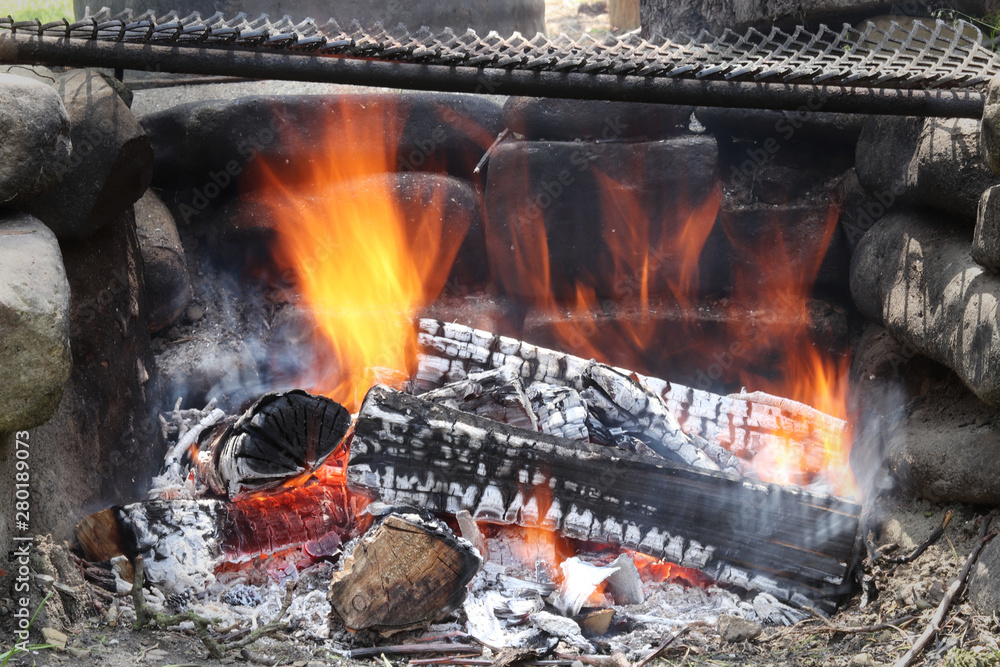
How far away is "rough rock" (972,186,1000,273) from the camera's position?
2.41 meters

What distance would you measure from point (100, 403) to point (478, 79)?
1922mm

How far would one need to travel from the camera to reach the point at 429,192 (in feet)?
13.5

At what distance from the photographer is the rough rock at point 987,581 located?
2.23 metres

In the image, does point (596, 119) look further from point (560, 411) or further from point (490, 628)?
point (490, 628)

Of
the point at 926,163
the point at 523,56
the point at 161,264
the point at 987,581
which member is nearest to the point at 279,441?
the point at 161,264

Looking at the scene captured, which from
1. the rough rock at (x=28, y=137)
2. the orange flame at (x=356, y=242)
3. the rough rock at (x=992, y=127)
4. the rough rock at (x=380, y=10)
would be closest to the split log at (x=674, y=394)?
the orange flame at (x=356, y=242)

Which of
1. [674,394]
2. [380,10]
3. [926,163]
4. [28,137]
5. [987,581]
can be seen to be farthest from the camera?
[380,10]

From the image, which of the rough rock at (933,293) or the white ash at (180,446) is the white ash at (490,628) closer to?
the white ash at (180,446)

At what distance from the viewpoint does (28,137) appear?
215 cm

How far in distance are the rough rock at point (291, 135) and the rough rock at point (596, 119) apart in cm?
27

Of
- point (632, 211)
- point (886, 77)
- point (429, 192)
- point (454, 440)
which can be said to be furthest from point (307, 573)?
point (886, 77)

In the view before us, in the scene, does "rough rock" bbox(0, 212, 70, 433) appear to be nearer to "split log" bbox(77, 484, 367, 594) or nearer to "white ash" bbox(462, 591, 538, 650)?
"split log" bbox(77, 484, 367, 594)

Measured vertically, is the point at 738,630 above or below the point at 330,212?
below

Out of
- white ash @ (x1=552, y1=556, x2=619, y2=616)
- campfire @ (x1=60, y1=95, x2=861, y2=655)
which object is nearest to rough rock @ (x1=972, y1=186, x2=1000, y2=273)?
campfire @ (x1=60, y1=95, x2=861, y2=655)
